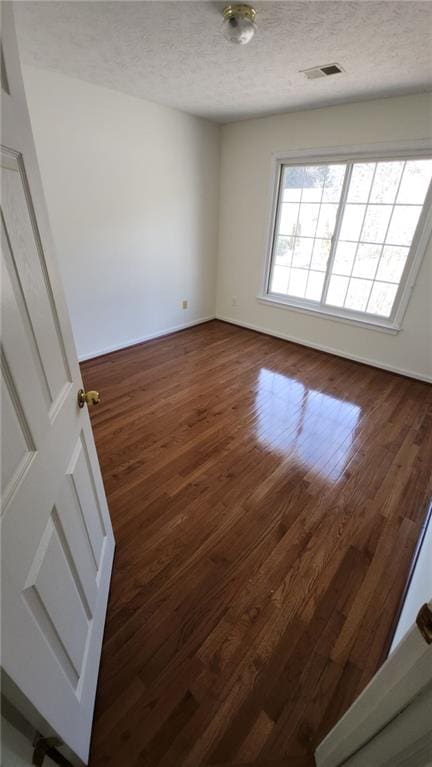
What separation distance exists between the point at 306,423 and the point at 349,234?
2064 millimetres

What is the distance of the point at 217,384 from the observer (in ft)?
9.68

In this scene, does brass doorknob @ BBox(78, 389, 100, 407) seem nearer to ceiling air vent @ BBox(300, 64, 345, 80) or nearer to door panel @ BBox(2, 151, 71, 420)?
door panel @ BBox(2, 151, 71, 420)

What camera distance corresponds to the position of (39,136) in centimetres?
237

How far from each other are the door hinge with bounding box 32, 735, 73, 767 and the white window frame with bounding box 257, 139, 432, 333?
3.50 meters

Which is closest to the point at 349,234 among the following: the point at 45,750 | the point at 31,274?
the point at 31,274

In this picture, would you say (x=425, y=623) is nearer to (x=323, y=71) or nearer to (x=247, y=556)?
(x=247, y=556)

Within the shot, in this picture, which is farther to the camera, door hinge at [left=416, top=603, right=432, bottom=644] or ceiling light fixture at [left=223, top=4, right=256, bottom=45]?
ceiling light fixture at [left=223, top=4, right=256, bottom=45]

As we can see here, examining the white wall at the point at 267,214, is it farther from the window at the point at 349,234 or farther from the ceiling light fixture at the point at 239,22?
the ceiling light fixture at the point at 239,22

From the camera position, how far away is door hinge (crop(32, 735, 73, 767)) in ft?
2.23

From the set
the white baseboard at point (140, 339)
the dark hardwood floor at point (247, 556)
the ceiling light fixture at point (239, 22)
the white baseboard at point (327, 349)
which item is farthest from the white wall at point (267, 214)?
the ceiling light fixture at point (239, 22)

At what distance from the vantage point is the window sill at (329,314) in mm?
3164

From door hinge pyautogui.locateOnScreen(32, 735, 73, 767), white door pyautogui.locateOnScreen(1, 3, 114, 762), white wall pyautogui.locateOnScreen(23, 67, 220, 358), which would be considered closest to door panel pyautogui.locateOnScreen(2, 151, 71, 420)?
white door pyautogui.locateOnScreen(1, 3, 114, 762)

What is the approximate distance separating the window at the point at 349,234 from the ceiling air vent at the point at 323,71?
93cm

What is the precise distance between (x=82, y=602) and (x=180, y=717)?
19.7 inches
